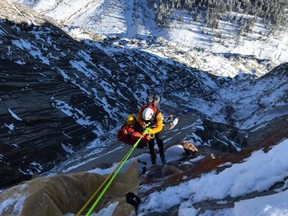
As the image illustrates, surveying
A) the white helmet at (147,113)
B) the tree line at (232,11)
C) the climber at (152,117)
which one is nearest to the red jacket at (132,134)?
the climber at (152,117)

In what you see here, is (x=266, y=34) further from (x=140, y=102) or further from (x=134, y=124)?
(x=134, y=124)

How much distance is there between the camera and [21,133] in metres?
35.8

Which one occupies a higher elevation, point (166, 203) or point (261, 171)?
point (261, 171)

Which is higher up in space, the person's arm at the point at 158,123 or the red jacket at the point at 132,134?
the person's arm at the point at 158,123

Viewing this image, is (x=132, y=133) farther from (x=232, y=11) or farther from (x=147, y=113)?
(x=232, y=11)

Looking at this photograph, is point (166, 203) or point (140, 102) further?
point (140, 102)

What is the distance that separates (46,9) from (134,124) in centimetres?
11731

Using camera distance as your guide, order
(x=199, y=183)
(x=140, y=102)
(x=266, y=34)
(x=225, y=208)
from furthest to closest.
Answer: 1. (x=266, y=34)
2. (x=140, y=102)
3. (x=199, y=183)
4. (x=225, y=208)

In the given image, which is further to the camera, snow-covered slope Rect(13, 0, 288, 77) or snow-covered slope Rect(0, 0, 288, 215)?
snow-covered slope Rect(13, 0, 288, 77)

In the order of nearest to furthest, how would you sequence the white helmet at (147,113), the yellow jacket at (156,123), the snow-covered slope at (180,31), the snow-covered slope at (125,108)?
1. the snow-covered slope at (125,108)
2. the white helmet at (147,113)
3. the yellow jacket at (156,123)
4. the snow-covered slope at (180,31)

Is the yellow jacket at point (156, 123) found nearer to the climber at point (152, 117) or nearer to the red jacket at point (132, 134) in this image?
the climber at point (152, 117)

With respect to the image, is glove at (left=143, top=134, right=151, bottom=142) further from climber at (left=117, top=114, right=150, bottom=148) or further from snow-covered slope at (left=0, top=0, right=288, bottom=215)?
snow-covered slope at (left=0, top=0, right=288, bottom=215)

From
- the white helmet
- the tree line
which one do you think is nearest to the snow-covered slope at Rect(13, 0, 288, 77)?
the tree line

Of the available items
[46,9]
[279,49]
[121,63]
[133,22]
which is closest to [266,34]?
[279,49]
